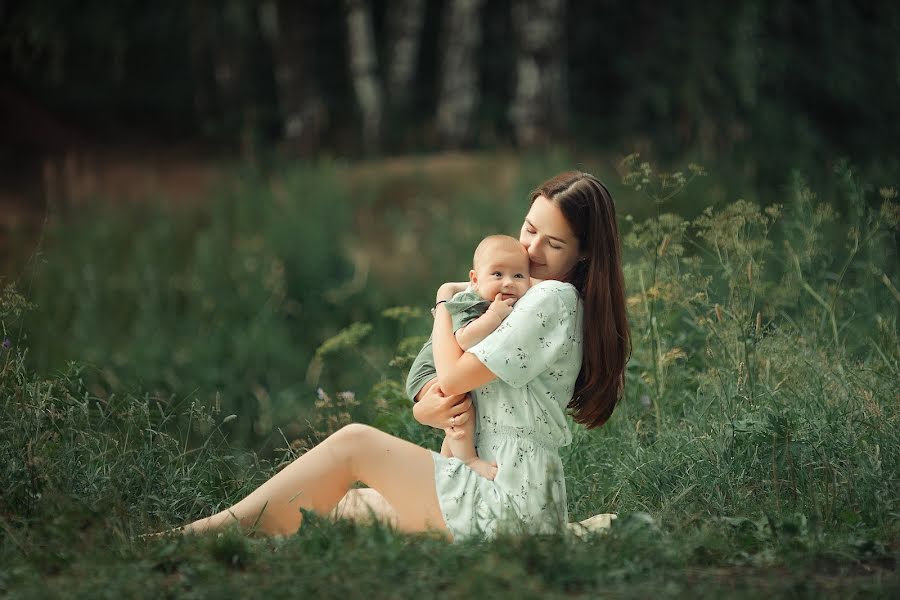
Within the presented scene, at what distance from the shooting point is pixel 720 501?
3.66m

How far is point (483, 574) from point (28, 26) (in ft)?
26.9

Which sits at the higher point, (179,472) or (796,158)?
(796,158)

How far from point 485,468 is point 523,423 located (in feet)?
0.57

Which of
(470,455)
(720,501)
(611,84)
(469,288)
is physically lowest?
(720,501)

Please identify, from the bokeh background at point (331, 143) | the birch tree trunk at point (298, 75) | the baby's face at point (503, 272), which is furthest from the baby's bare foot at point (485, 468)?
the birch tree trunk at point (298, 75)

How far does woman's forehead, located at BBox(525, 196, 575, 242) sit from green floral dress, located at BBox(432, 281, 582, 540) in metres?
0.18

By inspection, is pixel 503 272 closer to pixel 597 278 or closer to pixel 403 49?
pixel 597 278

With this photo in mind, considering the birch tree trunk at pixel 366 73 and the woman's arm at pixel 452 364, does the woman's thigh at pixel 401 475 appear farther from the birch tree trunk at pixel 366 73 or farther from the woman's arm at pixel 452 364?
the birch tree trunk at pixel 366 73

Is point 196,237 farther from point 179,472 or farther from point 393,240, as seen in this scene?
point 179,472

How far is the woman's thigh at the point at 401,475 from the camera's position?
10.9 ft

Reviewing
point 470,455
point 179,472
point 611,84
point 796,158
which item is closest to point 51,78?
point 611,84

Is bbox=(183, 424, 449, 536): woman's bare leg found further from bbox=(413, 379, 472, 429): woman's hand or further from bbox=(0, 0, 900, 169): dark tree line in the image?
bbox=(0, 0, 900, 169): dark tree line

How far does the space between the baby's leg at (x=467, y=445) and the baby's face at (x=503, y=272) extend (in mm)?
372

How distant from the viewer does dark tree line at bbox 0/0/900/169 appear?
1027 cm
